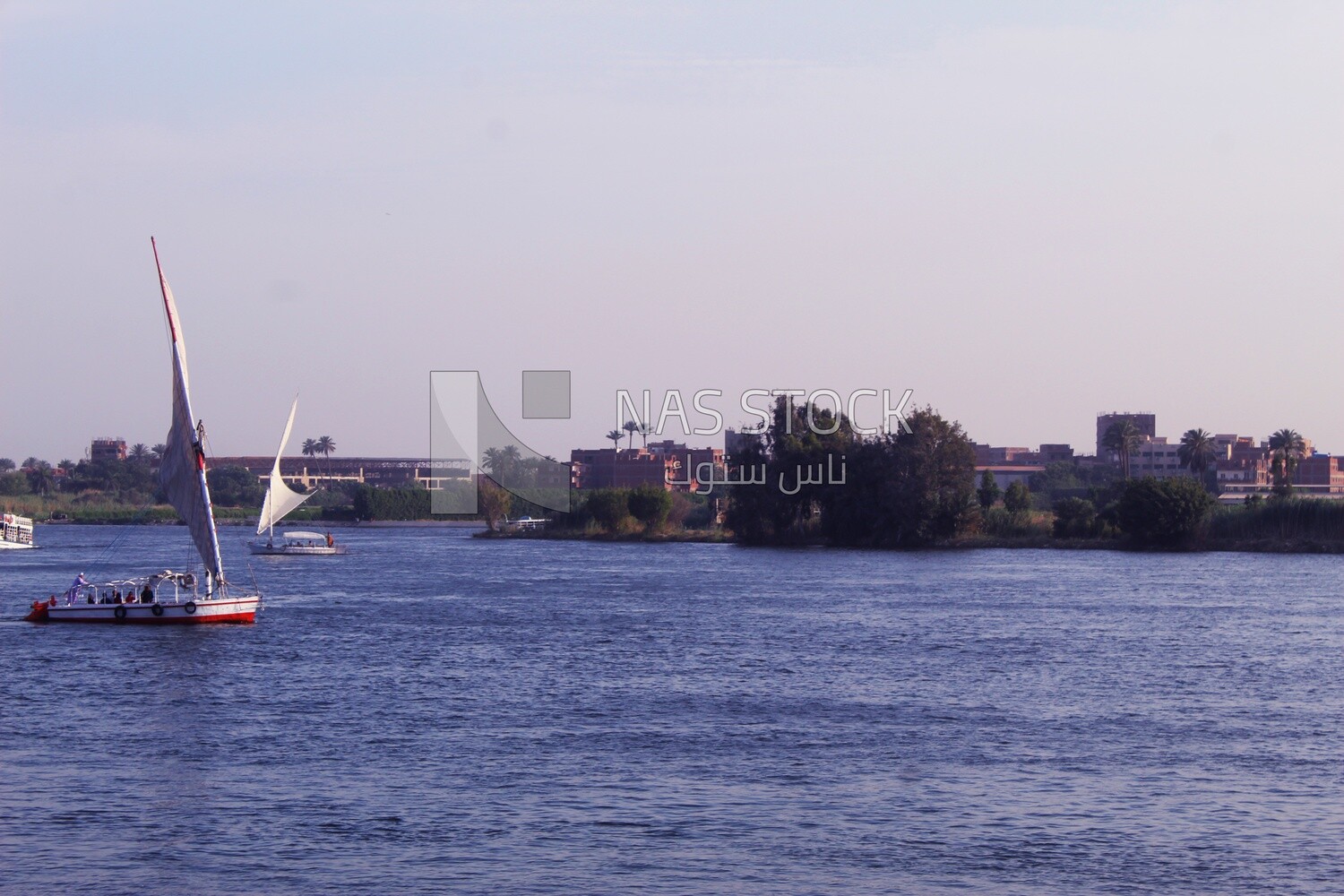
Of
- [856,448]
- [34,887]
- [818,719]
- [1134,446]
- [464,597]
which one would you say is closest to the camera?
[34,887]

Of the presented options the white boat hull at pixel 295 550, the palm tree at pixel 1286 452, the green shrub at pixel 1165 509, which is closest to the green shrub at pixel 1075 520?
the green shrub at pixel 1165 509

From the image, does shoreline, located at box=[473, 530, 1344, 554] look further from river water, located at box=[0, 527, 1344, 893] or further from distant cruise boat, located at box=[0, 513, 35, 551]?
distant cruise boat, located at box=[0, 513, 35, 551]

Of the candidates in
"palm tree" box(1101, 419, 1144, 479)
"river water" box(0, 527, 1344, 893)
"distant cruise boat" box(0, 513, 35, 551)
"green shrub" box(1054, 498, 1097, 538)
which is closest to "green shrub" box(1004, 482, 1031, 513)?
"green shrub" box(1054, 498, 1097, 538)

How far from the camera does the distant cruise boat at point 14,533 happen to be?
121875mm

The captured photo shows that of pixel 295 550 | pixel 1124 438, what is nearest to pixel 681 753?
pixel 295 550

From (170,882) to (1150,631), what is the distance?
38.4m

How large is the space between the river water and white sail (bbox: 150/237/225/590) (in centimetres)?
→ 377

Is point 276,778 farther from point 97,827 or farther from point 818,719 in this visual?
point 818,719

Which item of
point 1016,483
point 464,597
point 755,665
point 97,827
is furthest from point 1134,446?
point 97,827

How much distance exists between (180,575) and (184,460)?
5048 millimetres

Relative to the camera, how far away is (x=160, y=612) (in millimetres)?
50406

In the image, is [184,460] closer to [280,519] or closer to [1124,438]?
[280,519]

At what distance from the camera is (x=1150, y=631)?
50375 millimetres

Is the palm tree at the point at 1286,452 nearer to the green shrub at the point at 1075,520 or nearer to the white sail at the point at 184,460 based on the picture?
the green shrub at the point at 1075,520
